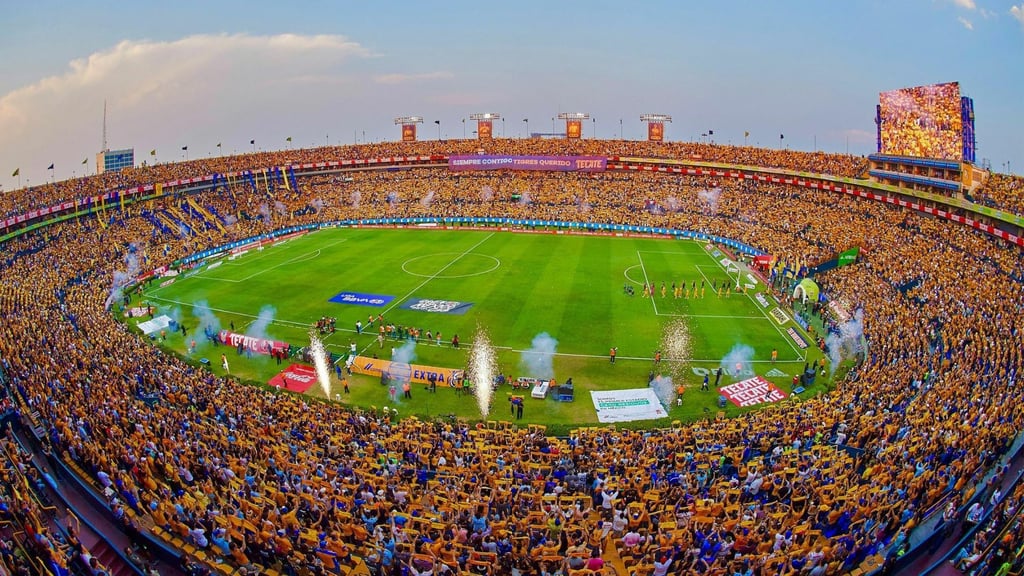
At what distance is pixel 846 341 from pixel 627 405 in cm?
1716

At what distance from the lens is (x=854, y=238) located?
188 feet

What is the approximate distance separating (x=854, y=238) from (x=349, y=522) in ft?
179

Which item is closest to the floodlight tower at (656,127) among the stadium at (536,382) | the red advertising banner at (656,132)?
the red advertising banner at (656,132)

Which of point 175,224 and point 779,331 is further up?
point 175,224

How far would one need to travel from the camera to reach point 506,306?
4662 cm

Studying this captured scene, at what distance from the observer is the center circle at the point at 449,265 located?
56219mm

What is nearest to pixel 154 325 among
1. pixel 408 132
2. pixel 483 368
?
pixel 483 368

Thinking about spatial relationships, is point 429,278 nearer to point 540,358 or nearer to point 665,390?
point 540,358

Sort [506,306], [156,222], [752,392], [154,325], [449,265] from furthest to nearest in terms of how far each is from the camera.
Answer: [156,222]
[449,265]
[506,306]
[154,325]
[752,392]

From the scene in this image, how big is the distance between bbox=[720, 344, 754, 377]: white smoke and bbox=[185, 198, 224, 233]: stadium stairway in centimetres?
6152

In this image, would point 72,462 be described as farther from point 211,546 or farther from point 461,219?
point 461,219

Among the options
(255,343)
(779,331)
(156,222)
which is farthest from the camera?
(156,222)

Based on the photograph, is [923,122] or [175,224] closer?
[923,122]

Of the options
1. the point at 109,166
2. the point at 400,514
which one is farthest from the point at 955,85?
the point at 109,166
